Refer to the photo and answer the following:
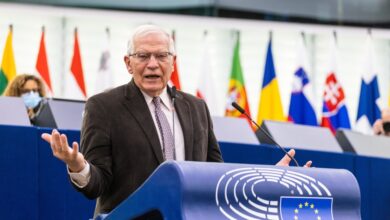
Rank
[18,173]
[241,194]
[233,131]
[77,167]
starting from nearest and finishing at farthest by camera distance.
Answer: [241,194] → [77,167] → [18,173] → [233,131]

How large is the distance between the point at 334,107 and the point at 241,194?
9194 mm

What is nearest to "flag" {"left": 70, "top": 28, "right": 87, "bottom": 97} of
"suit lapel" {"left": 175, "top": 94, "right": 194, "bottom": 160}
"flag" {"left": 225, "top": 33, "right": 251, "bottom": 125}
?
"flag" {"left": 225, "top": 33, "right": 251, "bottom": 125}

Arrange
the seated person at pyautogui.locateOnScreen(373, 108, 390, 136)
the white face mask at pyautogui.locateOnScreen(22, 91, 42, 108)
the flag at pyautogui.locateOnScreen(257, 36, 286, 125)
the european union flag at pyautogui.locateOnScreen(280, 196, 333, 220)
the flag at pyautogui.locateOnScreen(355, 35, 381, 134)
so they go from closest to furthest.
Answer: the european union flag at pyautogui.locateOnScreen(280, 196, 333, 220), the white face mask at pyautogui.locateOnScreen(22, 91, 42, 108), the seated person at pyautogui.locateOnScreen(373, 108, 390, 136), the flag at pyautogui.locateOnScreen(257, 36, 286, 125), the flag at pyautogui.locateOnScreen(355, 35, 381, 134)

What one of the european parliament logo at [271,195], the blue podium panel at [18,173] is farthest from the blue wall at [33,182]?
the european parliament logo at [271,195]

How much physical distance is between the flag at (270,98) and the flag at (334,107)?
57 cm

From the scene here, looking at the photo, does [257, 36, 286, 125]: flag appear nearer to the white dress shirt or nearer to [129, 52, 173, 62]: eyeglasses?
the white dress shirt

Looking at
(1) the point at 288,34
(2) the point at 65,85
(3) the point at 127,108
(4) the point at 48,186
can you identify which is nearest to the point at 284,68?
(1) the point at 288,34

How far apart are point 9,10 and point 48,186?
7.36 meters

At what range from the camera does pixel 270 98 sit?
11469 millimetres

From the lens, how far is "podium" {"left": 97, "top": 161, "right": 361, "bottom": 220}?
249cm

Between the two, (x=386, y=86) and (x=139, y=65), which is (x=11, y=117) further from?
(x=386, y=86)

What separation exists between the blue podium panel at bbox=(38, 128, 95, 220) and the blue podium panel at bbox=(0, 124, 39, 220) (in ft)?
0.16

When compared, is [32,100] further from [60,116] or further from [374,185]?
[374,185]

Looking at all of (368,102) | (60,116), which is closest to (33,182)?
(60,116)
